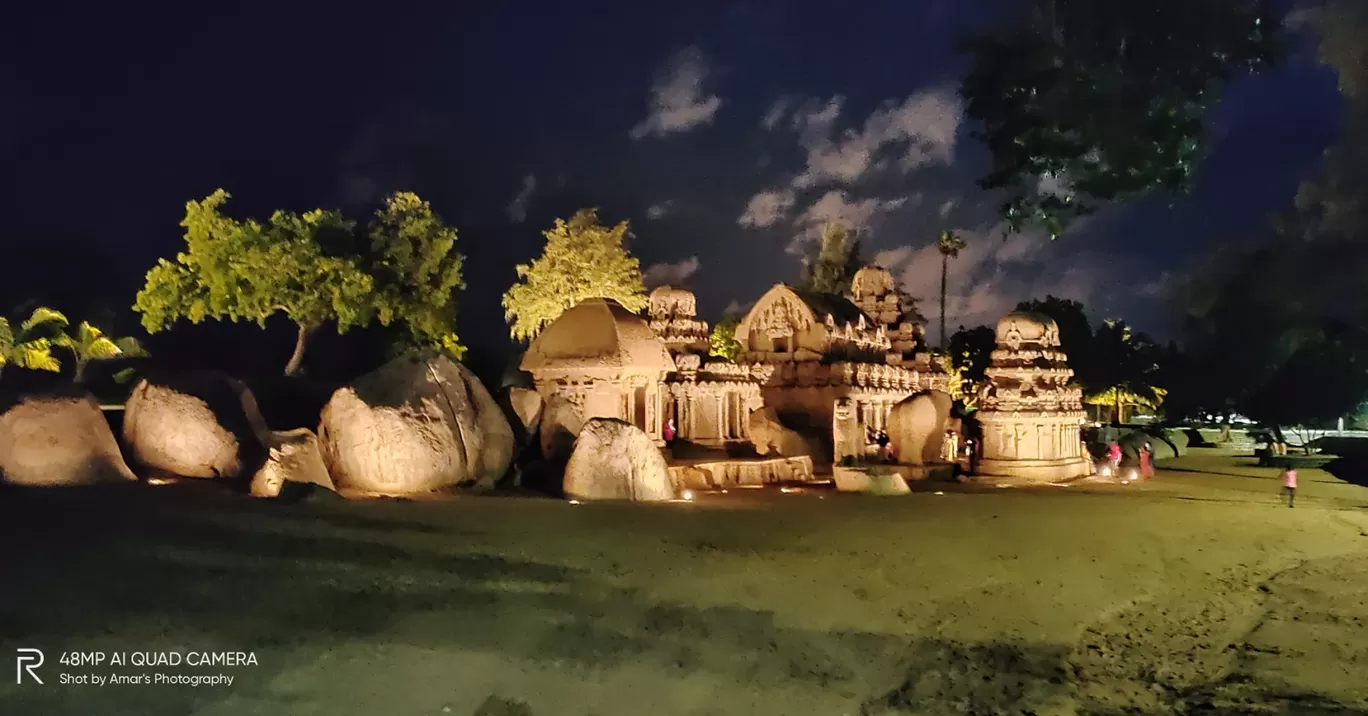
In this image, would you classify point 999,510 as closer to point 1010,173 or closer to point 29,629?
point 1010,173

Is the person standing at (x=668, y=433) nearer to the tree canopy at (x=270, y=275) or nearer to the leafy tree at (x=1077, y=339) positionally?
the tree canopy at (x=270, y=275)

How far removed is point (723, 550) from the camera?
13.8 metres

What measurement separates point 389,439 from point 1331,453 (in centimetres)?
4294

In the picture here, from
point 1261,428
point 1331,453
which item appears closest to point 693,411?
point 1331,453

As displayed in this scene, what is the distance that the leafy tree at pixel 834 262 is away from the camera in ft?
235

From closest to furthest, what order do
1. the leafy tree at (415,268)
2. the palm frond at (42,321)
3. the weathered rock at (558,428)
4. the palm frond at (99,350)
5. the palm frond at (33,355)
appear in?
the weathered rock at (558,428) → the palm frond at (33,355) → the palm frond at (42,321) → the palm frond at (99,350) → the leafy tree at (415,268)

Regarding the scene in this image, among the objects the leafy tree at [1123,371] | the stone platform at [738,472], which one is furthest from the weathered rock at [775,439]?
the leafy tree at [1123,371]

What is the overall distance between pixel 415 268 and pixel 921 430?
1917cm

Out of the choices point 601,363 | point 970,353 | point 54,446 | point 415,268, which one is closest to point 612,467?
point 601,363

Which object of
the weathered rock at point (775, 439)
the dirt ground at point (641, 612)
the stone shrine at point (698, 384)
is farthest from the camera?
the weathered rock at point (775, 439)

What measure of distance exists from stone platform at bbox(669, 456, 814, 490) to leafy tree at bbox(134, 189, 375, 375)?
14.7m

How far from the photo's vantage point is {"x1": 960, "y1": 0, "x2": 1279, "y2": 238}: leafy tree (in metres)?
13.6

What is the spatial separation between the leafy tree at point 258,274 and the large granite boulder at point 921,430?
17.6 m

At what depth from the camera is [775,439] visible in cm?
3275
